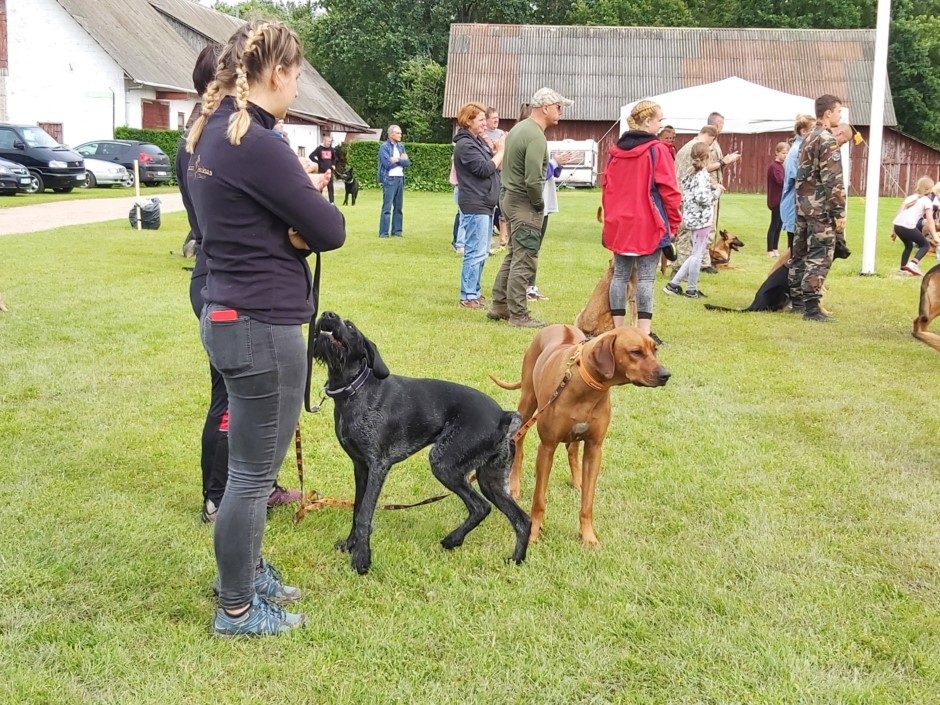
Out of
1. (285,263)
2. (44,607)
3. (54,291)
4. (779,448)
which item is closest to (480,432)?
(285,263)

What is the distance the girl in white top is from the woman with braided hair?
12.7m

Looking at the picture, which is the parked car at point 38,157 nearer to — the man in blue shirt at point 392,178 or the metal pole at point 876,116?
the man in blue shirt at point 392,178

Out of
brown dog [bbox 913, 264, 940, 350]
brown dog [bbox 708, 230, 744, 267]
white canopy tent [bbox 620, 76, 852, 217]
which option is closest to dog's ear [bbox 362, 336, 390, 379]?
brown dog [bbox 913, 264, 940, 350]

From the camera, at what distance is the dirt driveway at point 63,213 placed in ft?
55.0

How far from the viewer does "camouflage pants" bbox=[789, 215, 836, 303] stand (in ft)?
31.1

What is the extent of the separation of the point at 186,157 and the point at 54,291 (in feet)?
23.9

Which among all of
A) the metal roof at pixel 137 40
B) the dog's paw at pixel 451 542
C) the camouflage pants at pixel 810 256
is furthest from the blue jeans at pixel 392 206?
the metal roof at pixel 137 40

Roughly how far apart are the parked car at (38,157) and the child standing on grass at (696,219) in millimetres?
19956

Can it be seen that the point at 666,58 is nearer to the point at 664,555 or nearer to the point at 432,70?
the point at 432,70

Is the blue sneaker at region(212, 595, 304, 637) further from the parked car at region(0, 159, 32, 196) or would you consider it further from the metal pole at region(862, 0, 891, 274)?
the parked car at region(0, 159, 32, 196)

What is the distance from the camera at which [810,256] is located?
957 centimetres

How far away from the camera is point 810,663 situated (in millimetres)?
3057

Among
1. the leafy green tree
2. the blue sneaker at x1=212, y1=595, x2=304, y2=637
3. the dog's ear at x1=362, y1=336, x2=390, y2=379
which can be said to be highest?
→ the leafy green tree

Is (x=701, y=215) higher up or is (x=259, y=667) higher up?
(x=701, y=215)
